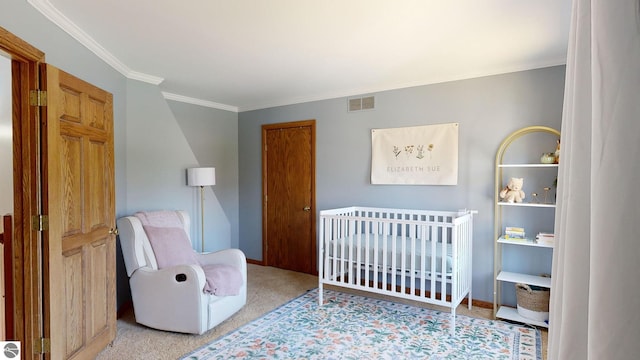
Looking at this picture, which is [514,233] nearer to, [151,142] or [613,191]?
[613,191]

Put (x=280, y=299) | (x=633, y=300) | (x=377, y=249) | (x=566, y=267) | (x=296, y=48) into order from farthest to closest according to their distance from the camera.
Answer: (x=280, y=299) < (x=377, y=249) < (x=296, y=48) < (x=566, y=267) < (x=633, y=300)

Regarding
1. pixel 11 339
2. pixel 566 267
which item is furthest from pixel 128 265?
pixel 566 267

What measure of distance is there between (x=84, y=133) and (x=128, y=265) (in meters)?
1.21

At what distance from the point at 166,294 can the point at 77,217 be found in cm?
95

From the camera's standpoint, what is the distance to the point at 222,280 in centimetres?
291

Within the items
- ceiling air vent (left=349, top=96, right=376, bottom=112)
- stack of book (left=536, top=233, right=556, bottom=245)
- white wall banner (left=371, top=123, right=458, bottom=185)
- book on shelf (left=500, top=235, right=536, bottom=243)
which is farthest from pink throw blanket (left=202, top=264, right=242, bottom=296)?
stack of book (left=536, top=233, right=556, bottom=245)

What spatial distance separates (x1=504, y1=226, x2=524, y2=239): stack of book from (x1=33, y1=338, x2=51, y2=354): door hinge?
3496 millimetres

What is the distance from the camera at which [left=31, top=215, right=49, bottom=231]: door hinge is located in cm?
195

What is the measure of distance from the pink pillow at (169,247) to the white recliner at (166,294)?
0.16ft

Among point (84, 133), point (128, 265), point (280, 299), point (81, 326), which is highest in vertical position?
point (84, 133)

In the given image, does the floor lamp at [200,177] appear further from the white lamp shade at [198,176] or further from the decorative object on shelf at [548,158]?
the decorative object on shelf at [548,158]

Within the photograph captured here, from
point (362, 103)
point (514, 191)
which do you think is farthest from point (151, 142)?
point (514, 191)

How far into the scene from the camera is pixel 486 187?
11.0 ft

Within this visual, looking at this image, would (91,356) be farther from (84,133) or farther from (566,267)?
(566,267)
